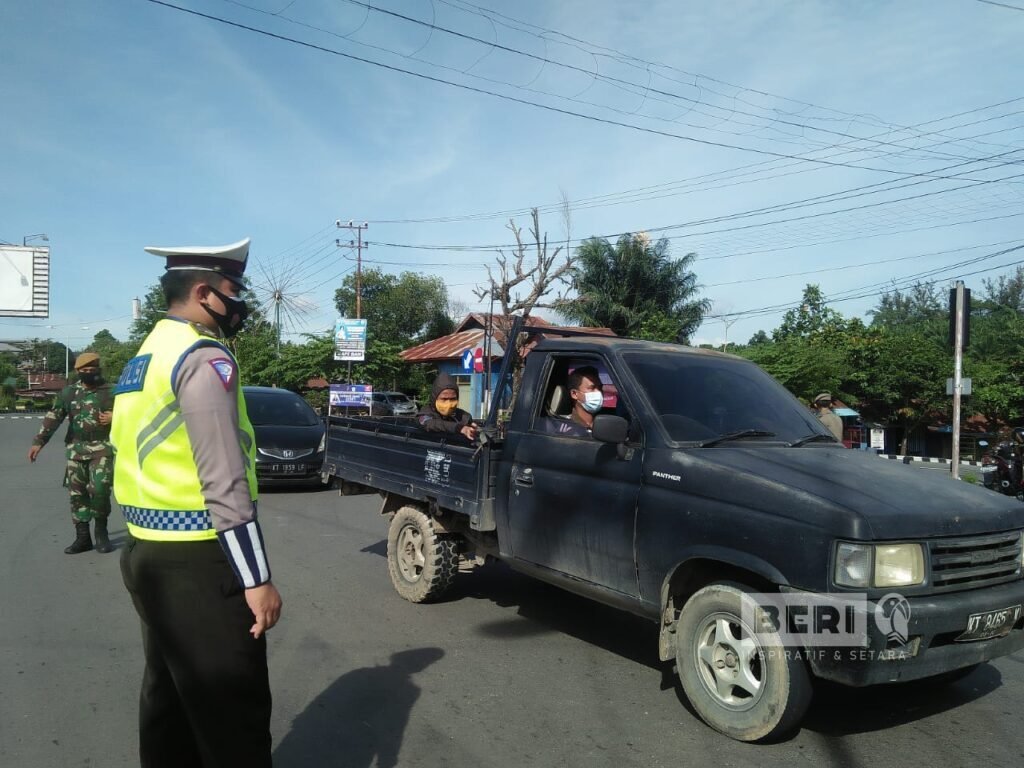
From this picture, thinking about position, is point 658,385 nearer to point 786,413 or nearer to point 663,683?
point 786,413

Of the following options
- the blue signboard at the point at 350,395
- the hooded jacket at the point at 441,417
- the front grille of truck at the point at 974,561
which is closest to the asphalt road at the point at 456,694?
the front grille of truck at the point at 974,561

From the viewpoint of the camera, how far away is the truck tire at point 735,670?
353 cm

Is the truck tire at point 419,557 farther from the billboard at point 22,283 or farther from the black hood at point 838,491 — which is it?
the billboard at point 22,283

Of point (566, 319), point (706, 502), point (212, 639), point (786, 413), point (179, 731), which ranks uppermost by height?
point (566, 319)

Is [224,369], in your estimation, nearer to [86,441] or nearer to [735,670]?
[735,670]

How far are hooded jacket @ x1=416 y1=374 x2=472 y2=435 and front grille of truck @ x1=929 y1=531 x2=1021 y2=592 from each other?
3.79 metres

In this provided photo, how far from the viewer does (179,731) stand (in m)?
2.73

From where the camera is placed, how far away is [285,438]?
1264cm

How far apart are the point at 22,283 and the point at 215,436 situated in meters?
40.1

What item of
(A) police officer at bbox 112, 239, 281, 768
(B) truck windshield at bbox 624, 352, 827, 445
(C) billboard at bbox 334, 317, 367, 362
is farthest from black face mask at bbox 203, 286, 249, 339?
(C) billboard at bbox 334, 317, 367, 362

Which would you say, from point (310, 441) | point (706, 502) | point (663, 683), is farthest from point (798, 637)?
point (310, 441)

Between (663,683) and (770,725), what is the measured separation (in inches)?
41.2

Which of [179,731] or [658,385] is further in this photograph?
[658,385]

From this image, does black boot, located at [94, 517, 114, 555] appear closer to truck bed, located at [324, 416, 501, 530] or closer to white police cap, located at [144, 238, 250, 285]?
truck bed, located at [324, 416, 501, 530]
